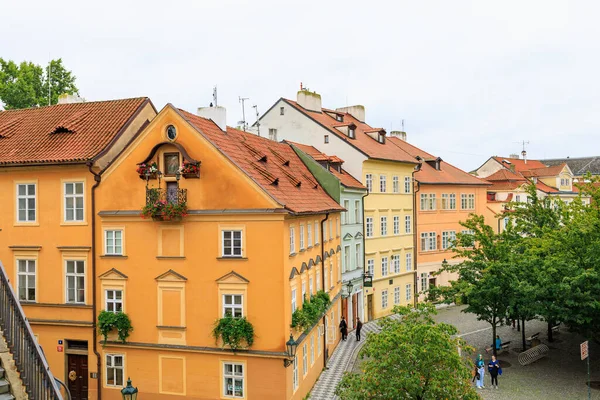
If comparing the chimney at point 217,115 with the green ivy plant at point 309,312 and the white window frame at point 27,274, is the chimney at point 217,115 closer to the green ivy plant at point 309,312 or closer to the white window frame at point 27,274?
the green ivy plant at point 309,312

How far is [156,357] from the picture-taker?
20.9 meters

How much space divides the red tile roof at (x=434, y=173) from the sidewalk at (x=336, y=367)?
14.4m

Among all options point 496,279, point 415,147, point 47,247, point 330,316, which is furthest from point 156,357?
point 415,147

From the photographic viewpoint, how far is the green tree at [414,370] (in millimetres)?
14375

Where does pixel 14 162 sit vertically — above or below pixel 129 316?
above

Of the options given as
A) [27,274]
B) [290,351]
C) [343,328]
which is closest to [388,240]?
[343,328]

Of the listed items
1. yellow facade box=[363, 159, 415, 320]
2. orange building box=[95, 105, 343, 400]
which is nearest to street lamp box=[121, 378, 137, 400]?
orange building box=[95, 105, 343, 400]

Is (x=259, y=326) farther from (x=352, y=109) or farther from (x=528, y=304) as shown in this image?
(x=352, y=109)

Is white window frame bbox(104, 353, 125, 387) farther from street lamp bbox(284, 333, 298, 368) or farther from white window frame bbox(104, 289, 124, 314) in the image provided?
street lamp bbox(284, 333, 298, 368)

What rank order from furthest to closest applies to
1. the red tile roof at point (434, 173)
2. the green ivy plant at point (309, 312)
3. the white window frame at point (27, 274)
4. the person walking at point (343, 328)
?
the red tile roof at point (434, 173) < the person walking at point (343, 328) < the white window frame at point (27, 274) < the green ivy plant at point (309, 312)

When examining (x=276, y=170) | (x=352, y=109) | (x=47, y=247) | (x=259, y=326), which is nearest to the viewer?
(x=259, y=326)

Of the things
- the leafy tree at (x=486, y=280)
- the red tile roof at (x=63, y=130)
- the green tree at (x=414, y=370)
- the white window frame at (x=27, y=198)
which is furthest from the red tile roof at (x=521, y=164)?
the green tree at (x=414, y=370)

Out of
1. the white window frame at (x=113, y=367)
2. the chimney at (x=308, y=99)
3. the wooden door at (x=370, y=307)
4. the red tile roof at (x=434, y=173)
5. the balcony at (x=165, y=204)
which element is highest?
the chimney at (x=308, y=99)

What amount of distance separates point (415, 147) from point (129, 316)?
34532 millimetres
